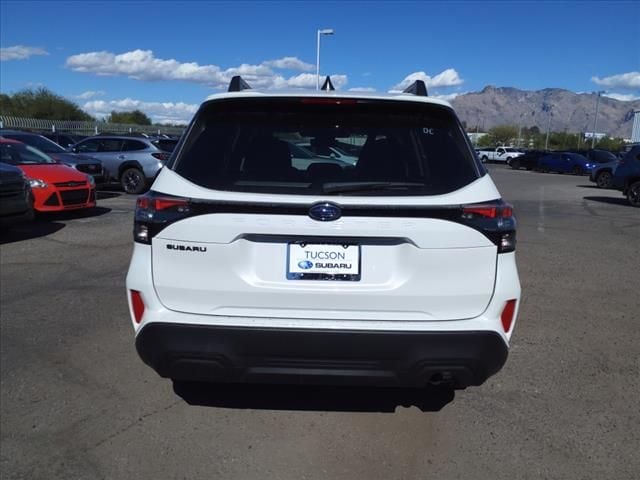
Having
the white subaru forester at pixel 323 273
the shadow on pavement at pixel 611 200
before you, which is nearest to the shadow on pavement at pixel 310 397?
the white subaru forester at pixel 323 273

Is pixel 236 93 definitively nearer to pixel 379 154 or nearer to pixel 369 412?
pixel 379 154

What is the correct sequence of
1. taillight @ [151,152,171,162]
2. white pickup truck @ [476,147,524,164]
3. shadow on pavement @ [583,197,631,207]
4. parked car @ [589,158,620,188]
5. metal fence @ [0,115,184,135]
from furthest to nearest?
white pickup truck @ [476,147,524,164] < metal fence @ [0,115,184,135] < parked car @ [589,158,620,188] < shadow on pavement @ [583,197,631,207] < taillight @ [151,152,171,162]

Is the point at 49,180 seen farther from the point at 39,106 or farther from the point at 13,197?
the point at 39,106

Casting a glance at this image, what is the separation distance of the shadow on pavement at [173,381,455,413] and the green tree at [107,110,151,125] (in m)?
85.4

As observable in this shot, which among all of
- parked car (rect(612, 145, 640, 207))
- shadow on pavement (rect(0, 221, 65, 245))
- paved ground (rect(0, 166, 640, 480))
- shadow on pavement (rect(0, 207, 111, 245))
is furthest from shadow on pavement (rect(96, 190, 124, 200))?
parked car (rect(612, 145, 640, 207))

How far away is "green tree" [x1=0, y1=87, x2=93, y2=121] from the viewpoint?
64438mm

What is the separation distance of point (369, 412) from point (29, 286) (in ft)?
14.7

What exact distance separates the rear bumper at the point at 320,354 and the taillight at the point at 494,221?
456mm

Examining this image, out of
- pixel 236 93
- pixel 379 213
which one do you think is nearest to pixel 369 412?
pixel 379 213

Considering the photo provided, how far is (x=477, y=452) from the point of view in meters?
3.28

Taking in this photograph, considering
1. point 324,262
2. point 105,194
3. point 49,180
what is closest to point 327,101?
point 324,262

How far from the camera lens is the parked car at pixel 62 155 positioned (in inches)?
564

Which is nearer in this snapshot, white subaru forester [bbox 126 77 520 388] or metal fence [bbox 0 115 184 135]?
white subaru forester [bbox 126 77 520 388]

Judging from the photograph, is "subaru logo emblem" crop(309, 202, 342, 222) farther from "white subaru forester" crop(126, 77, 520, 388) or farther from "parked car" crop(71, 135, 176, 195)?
"parked car" crop(71, 135, 176, 195)
